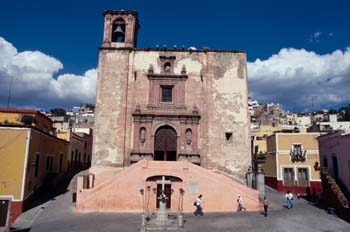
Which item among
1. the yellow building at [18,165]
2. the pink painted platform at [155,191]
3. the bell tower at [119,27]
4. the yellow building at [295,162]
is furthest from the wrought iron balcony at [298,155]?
the yellow building at [18,165]

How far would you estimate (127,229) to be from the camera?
13805mm

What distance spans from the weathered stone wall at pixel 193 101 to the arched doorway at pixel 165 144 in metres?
0.53

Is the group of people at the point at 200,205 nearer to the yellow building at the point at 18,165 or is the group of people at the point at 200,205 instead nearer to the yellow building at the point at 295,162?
the yellow building at the point at 18,165

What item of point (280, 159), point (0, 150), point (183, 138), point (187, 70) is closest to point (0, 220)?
point (0, 150)

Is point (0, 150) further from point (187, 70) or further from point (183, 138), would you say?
point (187, 70)

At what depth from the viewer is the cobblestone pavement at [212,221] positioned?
549 inches

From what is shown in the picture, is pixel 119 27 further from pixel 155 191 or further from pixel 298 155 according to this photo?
pixel 298 155

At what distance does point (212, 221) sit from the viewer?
15.4 m

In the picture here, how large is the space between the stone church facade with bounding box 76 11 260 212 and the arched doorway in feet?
0.24

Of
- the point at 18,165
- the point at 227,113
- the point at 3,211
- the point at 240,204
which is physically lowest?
the point at 3,211

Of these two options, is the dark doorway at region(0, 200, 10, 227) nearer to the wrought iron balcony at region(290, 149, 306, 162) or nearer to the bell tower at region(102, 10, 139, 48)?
the bell tower at region(102, 10, 139, 48)

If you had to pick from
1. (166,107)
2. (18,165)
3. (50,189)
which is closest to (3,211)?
(18,165)

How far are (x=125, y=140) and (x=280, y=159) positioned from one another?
47.0ft

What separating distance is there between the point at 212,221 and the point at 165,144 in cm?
859
